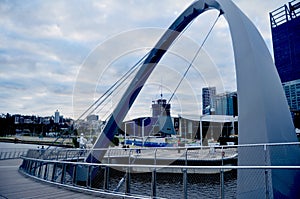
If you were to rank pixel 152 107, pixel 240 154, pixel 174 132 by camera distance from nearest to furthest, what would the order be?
pixel 240 154 < pixel 152 107 < pixel 174 132

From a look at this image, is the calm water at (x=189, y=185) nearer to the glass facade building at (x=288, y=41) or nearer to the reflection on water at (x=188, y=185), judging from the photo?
the reflection on water at (x=188, y=185)

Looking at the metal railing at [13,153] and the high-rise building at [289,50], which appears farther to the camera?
the high-rise building at [289,50]

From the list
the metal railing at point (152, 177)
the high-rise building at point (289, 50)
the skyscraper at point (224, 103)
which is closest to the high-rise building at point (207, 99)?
the skyscraper at point (224, 103)

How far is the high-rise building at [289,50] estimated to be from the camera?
148 ft

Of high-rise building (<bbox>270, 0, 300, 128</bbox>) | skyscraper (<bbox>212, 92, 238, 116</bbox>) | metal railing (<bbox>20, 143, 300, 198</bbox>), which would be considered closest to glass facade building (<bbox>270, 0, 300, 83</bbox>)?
high-rise building (<bbox>270, 0, 300, 128</bbox>)

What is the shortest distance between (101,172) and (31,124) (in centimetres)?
8086

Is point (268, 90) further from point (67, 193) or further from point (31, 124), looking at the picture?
point (31, 124)

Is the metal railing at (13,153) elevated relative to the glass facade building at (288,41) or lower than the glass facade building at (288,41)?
lower

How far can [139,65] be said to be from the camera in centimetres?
1462

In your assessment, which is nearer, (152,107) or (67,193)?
(67,193)

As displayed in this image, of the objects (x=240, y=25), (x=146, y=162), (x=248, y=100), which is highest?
(x=240, y=25)

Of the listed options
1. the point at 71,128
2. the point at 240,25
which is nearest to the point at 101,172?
the point at 240,25

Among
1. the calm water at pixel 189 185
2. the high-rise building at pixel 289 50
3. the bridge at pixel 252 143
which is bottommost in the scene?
the calm water at pixel 189 185

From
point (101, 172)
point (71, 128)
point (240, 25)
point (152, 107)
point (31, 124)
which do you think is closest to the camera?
point (101, 172)
